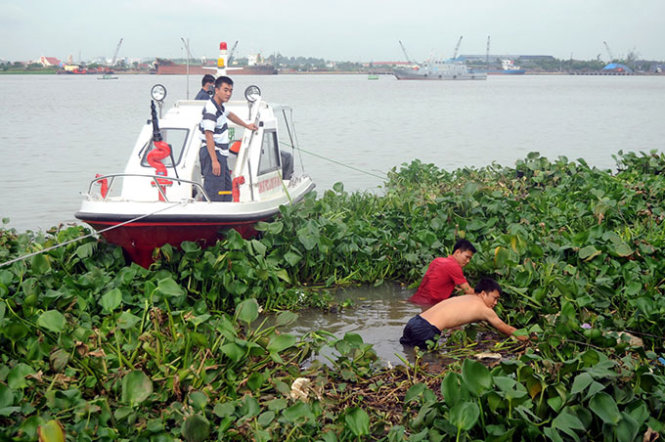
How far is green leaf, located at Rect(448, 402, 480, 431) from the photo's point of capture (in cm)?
395

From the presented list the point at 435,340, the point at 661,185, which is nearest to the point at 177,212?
the point at 435,340

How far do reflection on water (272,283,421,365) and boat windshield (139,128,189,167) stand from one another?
2.65m

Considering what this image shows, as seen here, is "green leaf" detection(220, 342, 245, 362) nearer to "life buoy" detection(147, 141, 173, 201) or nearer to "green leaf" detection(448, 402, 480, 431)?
"green leaf" detection(448, 402, 480, 431)

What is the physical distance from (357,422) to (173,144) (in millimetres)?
5472

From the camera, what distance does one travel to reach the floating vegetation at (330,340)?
416 cm

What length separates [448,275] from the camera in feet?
22.9

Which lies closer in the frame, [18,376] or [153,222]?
[18,376]

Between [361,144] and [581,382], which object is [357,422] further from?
[361,144]

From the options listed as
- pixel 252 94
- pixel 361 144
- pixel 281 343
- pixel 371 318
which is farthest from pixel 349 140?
pixel 281 343

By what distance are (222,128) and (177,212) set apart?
147cm

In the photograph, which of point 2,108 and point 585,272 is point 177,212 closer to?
point 585,272

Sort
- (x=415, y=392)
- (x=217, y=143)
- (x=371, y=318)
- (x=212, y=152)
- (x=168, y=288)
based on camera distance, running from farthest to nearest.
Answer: (x=217, y=143) → (x=212, y=152) → (x=371, y=318) → (x=168, y=288) → (x=415, y=392)

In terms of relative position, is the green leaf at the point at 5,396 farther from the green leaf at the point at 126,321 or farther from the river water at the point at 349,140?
the river water at the point at 349,140

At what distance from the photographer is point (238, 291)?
6.65 metres
